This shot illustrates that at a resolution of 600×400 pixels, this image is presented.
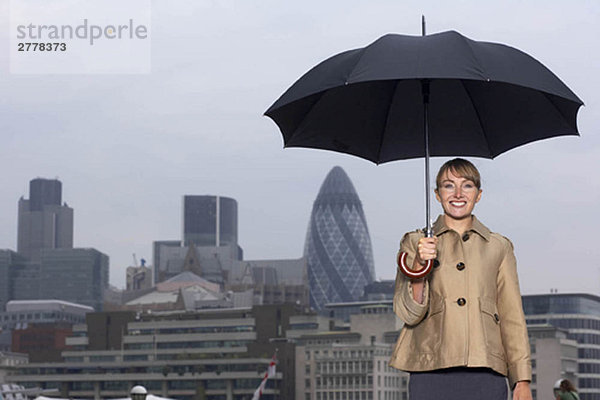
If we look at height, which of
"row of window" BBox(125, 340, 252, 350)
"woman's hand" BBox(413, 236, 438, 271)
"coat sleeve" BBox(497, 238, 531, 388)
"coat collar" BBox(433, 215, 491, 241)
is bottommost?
"coat sleeve" BBox(497, 238, 531, 388)

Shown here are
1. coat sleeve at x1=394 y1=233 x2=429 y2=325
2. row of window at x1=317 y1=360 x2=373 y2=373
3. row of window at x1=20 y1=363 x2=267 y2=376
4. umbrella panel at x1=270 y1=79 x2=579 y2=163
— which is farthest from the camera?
row of window at x1=317 y1=360 x2=373 y2=373

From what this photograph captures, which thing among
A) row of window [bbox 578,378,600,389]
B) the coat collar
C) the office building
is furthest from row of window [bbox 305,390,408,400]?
the coat collar

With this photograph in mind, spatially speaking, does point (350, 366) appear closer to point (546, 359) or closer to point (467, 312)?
point (546, 359)

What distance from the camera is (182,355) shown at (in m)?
145

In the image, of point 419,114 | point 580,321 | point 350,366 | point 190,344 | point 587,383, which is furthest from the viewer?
point 580,321

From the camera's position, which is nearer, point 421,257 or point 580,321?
point 421,257

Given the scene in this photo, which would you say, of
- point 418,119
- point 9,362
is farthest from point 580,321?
point 418,119

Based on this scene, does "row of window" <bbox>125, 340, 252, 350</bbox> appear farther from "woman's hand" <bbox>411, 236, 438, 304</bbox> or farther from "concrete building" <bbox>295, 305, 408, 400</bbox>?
"woman's hand" <bbox>411, 236, 438, 304</bbox>

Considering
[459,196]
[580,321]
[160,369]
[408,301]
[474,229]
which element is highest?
[580,321]

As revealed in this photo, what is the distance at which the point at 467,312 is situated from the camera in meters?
6.60

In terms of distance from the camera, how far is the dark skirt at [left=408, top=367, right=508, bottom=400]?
21.5 feet

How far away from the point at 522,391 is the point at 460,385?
340 millimetres

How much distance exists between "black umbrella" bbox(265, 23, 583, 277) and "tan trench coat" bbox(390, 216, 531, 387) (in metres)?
0.82

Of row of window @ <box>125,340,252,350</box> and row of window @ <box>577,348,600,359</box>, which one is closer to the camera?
row of window @ <box>125,340,252,350</box>
